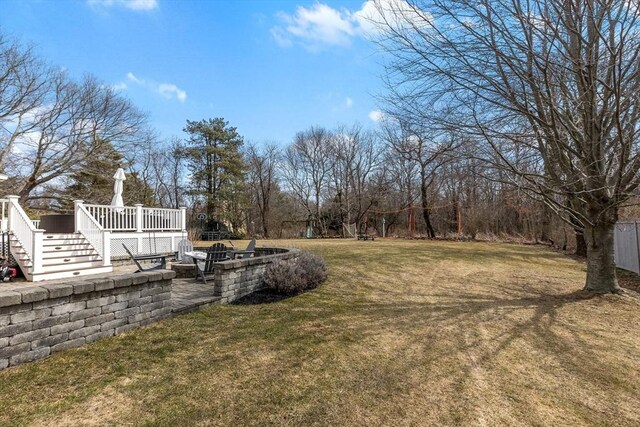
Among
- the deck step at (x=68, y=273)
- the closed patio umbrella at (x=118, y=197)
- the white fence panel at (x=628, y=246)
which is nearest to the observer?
the deck step at (x=68, y=273)

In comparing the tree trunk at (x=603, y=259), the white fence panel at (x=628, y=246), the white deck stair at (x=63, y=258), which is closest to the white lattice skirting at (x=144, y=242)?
the white deck stair at (x=63, y=258)

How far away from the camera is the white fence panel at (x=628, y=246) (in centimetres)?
1002

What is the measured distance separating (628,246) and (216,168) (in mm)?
24795

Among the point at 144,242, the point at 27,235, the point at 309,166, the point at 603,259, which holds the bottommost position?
the point at 603,259

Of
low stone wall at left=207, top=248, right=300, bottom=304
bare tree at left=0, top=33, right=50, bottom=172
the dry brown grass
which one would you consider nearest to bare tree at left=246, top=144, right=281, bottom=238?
bare tree at left=0, top=33, right=50, bottom=172

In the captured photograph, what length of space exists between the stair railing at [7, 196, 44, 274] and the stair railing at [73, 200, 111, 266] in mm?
1354

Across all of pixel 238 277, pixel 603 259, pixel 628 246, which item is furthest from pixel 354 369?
pixel 628 246

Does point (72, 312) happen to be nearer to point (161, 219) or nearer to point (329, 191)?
point (161, 219)

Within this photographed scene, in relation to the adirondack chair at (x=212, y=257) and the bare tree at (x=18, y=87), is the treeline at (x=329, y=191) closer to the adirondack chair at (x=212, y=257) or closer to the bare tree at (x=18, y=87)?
the bare tree at (x=18, y=87)

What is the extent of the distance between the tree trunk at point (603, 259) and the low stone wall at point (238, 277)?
6019 millimetres

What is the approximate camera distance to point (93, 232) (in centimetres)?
913

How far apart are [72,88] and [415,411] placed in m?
21.0

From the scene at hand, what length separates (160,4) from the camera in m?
8.52

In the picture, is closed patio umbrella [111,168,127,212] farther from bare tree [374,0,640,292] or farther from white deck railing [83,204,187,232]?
bare tree [374,0,640,292]
